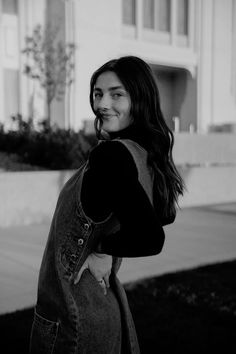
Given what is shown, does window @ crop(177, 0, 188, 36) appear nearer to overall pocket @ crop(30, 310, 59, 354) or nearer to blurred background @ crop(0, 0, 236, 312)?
blurred background @ crop(0, 0, 236, 312)

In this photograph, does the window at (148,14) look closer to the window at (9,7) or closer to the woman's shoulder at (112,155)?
the window at (9,7)

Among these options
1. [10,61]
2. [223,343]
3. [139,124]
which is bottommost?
[223,343]

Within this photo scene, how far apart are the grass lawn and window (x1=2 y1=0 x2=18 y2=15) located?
15.5 m

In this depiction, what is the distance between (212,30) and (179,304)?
2361cm

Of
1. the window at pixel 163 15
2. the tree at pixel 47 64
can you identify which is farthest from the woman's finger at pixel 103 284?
the window at pixel 163 15

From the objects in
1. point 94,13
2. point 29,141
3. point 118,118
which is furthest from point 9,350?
point 94,13

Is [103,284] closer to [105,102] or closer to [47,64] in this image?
[105,102]

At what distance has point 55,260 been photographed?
5.51 ft

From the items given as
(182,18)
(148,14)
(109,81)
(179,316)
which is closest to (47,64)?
(148,14)

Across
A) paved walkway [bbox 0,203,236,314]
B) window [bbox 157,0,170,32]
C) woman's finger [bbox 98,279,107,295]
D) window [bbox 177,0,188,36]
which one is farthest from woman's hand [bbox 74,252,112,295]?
window [bbox 177,0,188,36]

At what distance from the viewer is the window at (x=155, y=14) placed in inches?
929

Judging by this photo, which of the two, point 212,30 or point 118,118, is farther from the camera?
point 212,30

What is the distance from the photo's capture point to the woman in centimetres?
159

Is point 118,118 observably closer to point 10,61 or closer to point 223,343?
point 223,343
